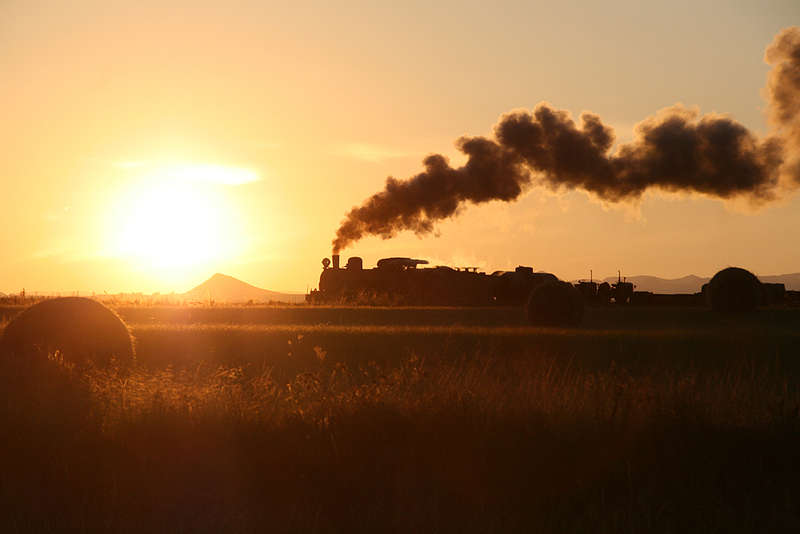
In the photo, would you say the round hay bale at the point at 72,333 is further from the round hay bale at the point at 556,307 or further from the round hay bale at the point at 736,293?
the round hay bale at the point at 736,293

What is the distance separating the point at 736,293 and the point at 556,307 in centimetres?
1071

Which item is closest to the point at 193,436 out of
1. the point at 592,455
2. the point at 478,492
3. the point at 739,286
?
the point at 478,492

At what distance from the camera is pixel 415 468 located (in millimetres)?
8461

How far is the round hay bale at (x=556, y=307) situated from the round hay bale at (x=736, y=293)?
9.41 meters

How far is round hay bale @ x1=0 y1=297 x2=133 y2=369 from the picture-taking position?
17.2 metres

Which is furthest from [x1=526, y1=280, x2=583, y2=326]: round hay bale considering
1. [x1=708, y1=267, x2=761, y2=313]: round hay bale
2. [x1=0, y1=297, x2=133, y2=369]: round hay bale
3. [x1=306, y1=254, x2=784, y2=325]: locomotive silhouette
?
[x1=0, y1=297, x2=133, y2=369]: round hay bale

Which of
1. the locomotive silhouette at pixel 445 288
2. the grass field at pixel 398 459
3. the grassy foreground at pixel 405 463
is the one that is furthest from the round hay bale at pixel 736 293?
the grassy foreground at pixel 405 463

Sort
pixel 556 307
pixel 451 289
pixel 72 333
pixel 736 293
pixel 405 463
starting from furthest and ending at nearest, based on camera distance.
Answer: pixel 451 289 → pixel 736 293 → pixel 556 307 → pixel 72 333 → pixel 405 463

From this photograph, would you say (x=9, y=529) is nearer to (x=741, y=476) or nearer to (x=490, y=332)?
(x=741, y=476)

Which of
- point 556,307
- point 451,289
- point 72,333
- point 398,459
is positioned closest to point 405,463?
point 398,459

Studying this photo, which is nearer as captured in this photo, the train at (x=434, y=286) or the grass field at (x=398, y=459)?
the grass field at (x=398, y=459)

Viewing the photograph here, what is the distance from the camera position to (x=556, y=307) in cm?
2619

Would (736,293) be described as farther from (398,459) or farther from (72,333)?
(398,459)

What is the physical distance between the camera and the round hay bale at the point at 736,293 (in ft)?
107
